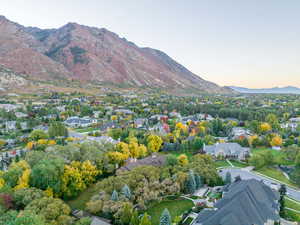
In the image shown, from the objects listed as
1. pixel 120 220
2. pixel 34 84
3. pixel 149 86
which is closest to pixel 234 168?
pixel 120 220

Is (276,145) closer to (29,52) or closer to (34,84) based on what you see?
(34,84)

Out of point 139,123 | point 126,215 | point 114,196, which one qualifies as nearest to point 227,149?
point 114,196

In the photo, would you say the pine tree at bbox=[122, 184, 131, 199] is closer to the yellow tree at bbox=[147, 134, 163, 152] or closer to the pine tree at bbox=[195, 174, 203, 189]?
the pine tree at bbox=[195, 174, 203, 189]

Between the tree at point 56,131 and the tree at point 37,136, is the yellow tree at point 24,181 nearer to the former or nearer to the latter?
the tree at point 37,136

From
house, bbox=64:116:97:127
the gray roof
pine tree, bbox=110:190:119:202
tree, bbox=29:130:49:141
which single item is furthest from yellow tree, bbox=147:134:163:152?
house, bbox=64:116:97:127

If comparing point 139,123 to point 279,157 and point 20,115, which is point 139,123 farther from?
point 20,115

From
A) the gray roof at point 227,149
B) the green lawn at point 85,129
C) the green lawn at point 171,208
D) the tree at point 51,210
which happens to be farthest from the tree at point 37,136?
the gray roof at point 227,149
